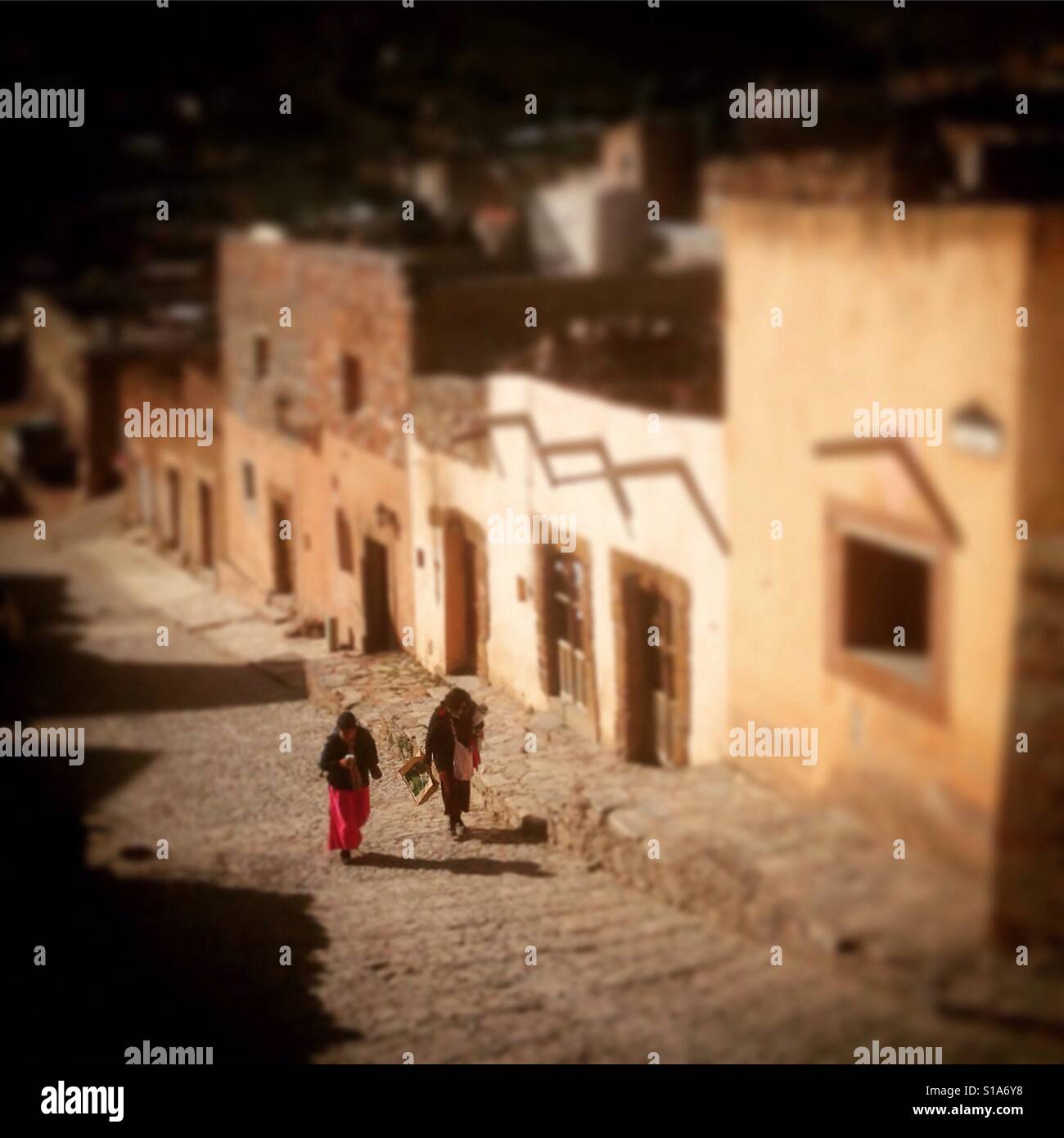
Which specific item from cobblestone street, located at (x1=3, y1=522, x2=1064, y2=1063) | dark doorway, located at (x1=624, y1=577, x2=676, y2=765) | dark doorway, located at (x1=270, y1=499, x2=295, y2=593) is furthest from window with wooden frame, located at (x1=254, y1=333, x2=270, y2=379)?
dark doorway, located at (x1=624, y1=577, x2=676, y2=765)

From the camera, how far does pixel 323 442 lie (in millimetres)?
9586

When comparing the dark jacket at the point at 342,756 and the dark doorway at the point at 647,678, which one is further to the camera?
the dark doorway at the point at 647,678

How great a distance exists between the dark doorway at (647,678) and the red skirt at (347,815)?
1454 millimetres

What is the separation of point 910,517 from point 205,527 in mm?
6149

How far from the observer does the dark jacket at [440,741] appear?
311 inches

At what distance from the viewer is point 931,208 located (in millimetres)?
5977

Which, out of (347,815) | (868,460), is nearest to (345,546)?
(347,815)

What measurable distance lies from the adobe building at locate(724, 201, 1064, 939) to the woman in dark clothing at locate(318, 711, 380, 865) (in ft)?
6.34

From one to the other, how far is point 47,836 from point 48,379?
2103 centimetres

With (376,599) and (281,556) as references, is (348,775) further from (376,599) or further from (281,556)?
(281,556)

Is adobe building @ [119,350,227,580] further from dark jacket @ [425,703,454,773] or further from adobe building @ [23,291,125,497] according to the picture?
adobe building @ [23,291,125,497]

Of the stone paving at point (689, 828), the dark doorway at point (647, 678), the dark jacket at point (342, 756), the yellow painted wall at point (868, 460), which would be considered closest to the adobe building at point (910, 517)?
the yellow painted wall at point (868, 460)

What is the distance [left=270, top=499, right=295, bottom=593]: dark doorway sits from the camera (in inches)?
364

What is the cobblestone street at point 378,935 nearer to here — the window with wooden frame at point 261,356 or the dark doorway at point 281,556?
the dark doorway at point 281,556
